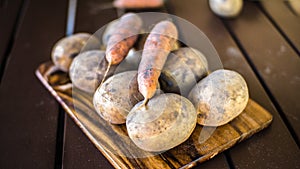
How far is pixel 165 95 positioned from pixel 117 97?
0.32ft

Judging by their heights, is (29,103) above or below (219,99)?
above

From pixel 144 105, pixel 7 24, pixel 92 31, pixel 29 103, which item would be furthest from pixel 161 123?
pixel 7 24

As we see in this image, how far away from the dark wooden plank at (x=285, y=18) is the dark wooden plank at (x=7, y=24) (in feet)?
2.78

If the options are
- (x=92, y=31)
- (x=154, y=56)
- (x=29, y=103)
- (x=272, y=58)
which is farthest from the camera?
(x=92, y=31)

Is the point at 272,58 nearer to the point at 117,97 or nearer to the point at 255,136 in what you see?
the point at 255,136

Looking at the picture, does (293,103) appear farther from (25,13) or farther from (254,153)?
(25,13)

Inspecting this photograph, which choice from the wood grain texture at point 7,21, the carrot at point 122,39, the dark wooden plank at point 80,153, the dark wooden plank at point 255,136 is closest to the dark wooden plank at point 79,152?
the dark wooden plank at point 80,153

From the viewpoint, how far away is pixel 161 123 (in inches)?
25.2

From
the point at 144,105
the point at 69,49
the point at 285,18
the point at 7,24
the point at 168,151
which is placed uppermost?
the point at 7,24

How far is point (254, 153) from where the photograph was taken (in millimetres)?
697

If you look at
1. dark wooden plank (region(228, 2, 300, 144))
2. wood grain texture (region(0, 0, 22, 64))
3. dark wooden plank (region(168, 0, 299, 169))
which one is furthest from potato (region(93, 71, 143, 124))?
wood grain texture (region(0, 0, 22, 64))

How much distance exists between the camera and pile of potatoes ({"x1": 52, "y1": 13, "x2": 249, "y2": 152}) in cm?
65

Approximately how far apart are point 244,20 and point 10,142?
0.80m

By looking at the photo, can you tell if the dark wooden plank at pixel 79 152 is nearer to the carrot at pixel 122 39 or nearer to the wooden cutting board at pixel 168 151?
the wooden cutting board at pixel 168 151
